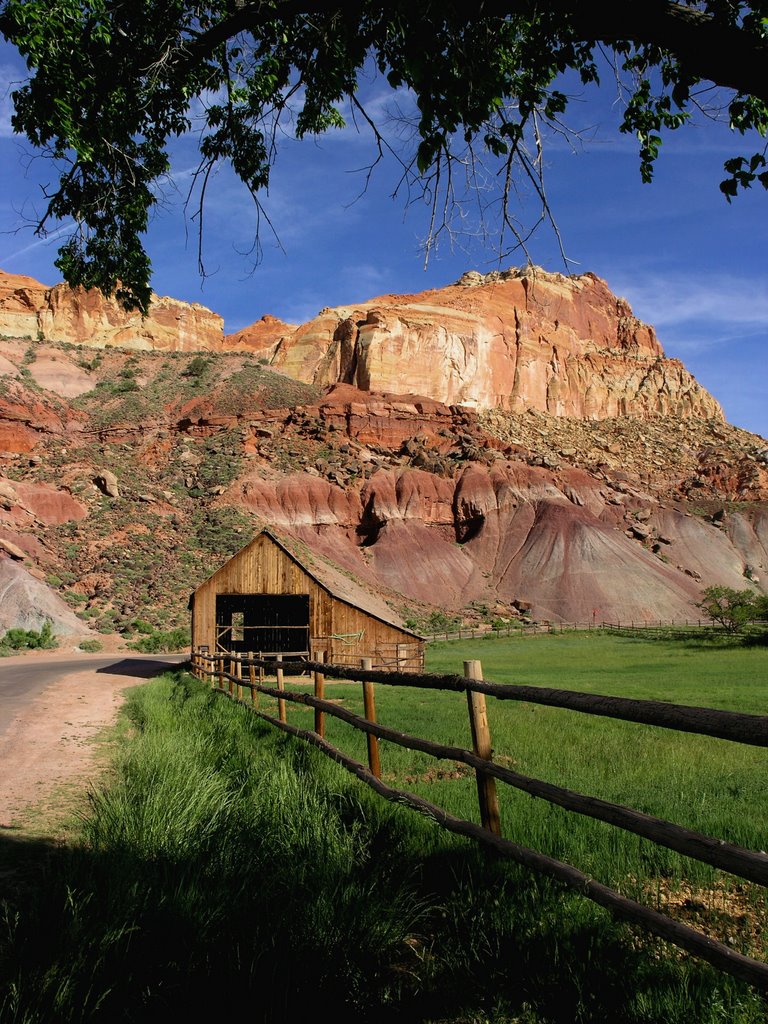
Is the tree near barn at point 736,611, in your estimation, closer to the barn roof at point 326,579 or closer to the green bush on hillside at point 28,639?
the barn roof at point 326,579

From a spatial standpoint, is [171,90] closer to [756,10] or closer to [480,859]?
[756,10]

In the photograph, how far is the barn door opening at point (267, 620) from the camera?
31875mm

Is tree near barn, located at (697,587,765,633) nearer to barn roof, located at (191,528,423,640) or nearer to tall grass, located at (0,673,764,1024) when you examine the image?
barn roof, located at (191,528,423,640)

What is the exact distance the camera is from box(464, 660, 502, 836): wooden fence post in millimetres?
4477

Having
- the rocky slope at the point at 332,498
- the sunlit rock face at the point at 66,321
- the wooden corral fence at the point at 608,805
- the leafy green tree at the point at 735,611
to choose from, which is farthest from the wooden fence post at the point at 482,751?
the sunlit rock face at the point at 66,321

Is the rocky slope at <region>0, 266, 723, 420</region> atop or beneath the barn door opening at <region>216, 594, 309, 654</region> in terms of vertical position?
atop

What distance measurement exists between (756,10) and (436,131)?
Result: 6.09 ft

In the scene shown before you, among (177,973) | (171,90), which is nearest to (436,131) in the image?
(171,90)

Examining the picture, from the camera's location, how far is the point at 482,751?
4.71 meters

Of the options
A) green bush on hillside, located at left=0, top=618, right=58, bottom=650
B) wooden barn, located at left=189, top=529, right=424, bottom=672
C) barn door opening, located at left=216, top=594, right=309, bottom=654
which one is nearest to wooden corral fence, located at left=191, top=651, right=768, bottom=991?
wooden barn, located at left=189, top=529, right=424, bottom=672

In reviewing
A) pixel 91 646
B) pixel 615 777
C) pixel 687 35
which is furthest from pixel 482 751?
pixel 91 646

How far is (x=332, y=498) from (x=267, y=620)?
120ft

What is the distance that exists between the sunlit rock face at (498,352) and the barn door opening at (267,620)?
6476 centimetres

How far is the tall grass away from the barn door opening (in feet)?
85.3
